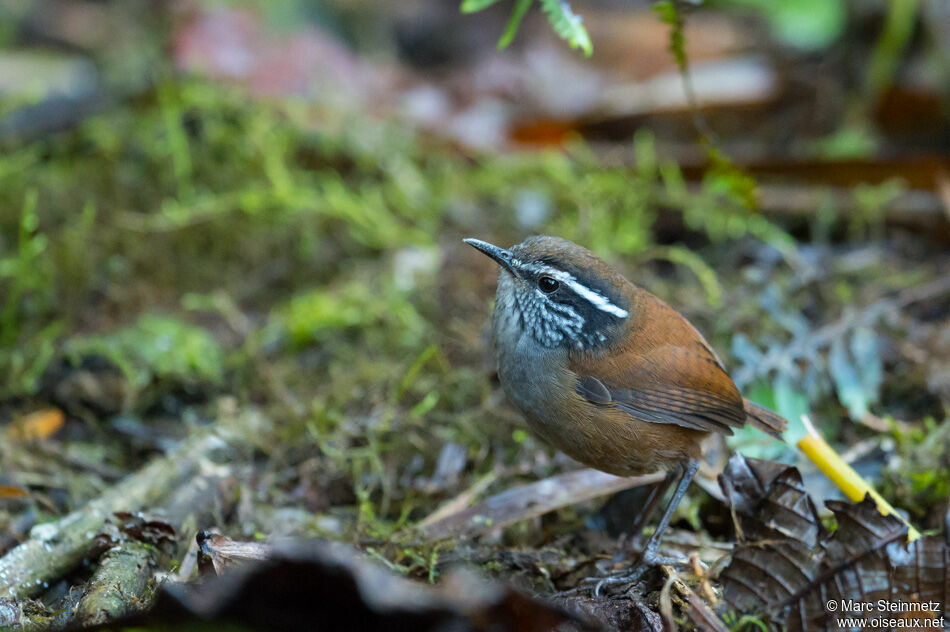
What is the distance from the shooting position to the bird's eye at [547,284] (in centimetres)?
361

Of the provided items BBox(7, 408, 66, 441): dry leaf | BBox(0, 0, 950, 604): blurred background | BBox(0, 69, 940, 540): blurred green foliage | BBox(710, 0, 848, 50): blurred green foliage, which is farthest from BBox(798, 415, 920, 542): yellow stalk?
BBox(710, 0, 848, 50): blurred green foliage

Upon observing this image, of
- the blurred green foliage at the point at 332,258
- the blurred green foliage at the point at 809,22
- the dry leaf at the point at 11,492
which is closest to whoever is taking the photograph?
the dry leaf at the point at 11,492

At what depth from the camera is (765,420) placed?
3672mm

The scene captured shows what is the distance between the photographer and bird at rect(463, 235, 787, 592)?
3.41 meters

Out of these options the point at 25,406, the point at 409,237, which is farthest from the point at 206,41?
the point at 25,406

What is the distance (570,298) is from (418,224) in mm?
2804

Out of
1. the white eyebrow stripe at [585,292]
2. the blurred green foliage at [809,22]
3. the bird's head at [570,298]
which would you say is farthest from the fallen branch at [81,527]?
the blurred green foliage at [809,22]

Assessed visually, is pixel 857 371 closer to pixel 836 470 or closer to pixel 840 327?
pixel 840 327

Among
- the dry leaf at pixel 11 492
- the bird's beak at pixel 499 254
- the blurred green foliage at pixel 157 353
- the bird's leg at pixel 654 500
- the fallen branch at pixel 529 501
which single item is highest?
the bird's beak at pixel 499 254

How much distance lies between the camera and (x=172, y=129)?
6348 mm

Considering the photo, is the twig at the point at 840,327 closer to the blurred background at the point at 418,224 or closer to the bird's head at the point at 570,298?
the blurred background at the point at 418,224

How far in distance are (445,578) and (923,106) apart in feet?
19.1

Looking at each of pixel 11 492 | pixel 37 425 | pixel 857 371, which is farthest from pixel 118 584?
pixel 857 371

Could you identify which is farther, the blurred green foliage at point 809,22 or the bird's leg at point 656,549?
the blurred green foliage at point 809,22
